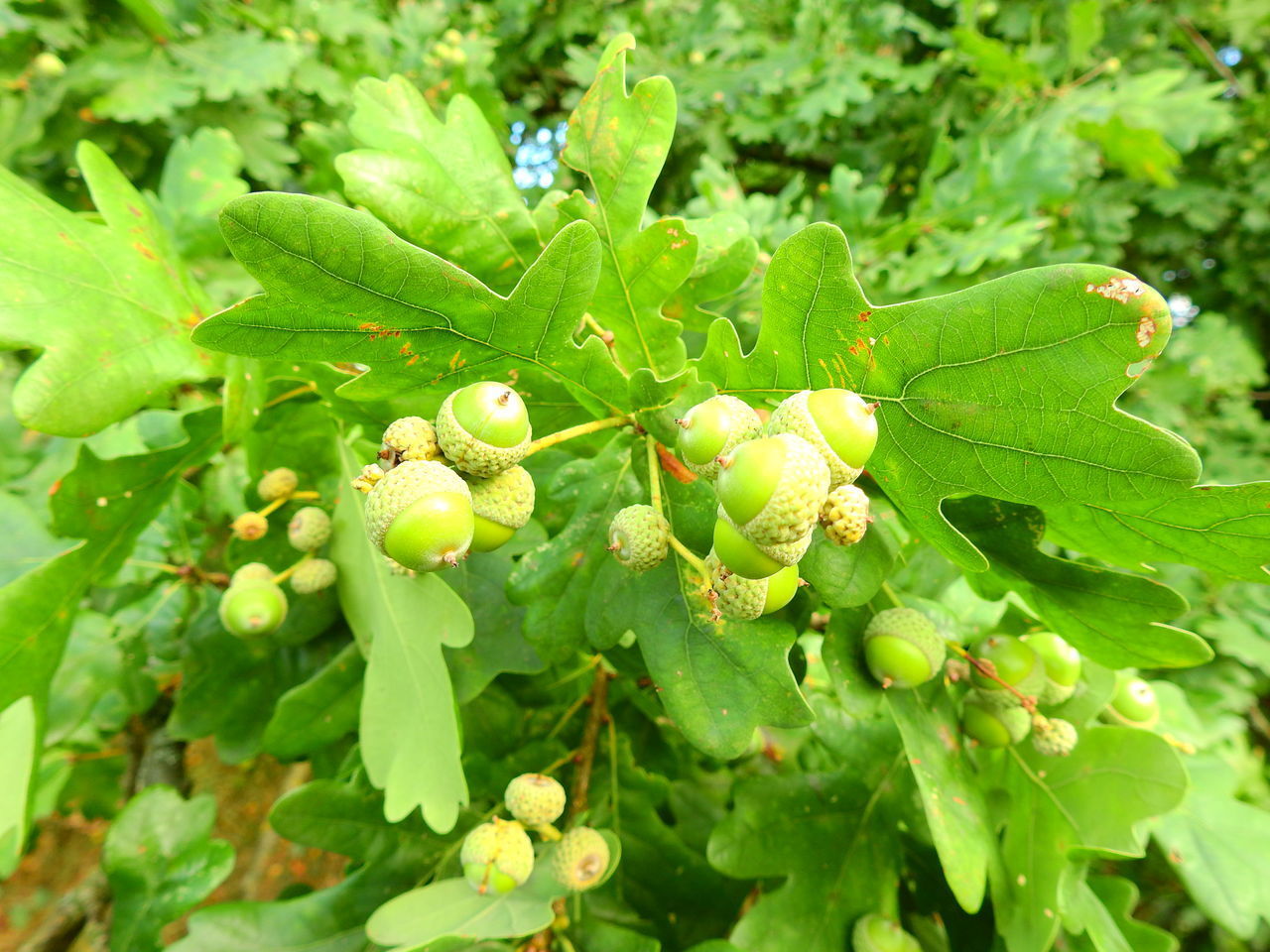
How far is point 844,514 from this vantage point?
72 cm

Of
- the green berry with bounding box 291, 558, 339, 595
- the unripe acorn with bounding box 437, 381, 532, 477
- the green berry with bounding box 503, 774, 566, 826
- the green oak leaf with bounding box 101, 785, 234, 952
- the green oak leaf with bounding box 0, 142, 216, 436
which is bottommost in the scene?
the green oak leaf with bounding box 101, 785, 234, 952

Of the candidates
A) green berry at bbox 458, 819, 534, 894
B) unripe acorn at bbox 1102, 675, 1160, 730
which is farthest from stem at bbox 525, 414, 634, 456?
unripe acorn at bbox 1102, 675, 1160, 730

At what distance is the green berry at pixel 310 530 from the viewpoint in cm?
128

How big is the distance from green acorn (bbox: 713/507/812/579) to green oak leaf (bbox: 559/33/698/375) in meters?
0.46

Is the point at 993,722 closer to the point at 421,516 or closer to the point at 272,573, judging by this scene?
the point at 421,516

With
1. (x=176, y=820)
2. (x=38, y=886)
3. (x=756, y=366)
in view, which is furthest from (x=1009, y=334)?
(x=38, y=886)

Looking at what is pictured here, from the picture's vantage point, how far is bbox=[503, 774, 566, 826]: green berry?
1.12m

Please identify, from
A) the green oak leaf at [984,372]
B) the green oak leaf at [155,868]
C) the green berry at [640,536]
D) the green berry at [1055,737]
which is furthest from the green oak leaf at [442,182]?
the green oak leaf at [155,868]

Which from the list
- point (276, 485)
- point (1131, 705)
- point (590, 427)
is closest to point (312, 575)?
point (276, 485)

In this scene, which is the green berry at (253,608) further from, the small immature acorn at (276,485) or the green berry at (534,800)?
the green berry at (534,800)

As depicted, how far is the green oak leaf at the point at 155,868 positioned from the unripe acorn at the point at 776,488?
1551 millimetres

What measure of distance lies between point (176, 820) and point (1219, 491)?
6.61 ft

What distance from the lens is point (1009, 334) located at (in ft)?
2.43

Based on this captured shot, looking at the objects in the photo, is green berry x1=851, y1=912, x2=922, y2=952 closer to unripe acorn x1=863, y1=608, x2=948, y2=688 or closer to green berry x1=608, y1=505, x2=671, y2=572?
unripe acorn x1=863, y1=608, x2=948, y2=688
